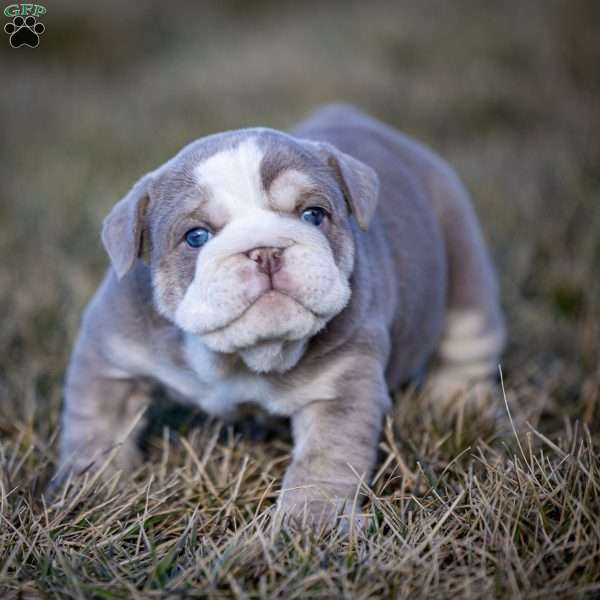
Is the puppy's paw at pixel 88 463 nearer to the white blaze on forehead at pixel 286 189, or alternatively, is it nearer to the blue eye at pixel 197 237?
the blue eye at pixel 197 237

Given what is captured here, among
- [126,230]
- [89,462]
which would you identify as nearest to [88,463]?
[89,462]

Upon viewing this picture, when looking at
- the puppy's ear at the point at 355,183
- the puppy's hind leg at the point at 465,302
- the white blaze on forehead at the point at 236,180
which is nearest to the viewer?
the white blaze on forehead at the point at 236,180

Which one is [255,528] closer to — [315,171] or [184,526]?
[184,526]

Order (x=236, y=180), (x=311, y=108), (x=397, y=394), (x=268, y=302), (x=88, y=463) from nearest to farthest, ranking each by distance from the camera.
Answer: (x=268, y=302) < (x=236, y=180) < (x=88, y=463) < (x=397, y=394) < (x=311, y=108)

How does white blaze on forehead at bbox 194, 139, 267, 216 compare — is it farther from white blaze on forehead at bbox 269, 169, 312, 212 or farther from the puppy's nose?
the puppy's nose

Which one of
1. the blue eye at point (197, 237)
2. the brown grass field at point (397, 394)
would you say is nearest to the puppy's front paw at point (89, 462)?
the brown grass field at point (397, 394)

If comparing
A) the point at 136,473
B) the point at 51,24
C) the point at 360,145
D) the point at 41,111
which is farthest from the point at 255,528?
the point at 51,24

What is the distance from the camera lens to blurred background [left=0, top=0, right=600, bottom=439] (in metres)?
5.28

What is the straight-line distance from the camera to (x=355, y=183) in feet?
11.4

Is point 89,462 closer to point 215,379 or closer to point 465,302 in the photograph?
point 215,379

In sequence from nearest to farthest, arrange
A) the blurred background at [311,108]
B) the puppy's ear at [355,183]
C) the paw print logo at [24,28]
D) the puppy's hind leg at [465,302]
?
the puppy's ear at [355,183] < the puppy's hind leg at [465,302] < the paw print logo at [24,28] < the blurred background at [311,108]

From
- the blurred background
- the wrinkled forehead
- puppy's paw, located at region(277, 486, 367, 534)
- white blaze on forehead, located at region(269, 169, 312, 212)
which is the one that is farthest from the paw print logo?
puppy's paw, located at region(277, 486, 367, 534)

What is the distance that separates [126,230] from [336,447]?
121 cm

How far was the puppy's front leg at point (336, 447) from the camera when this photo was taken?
3.26 meters
